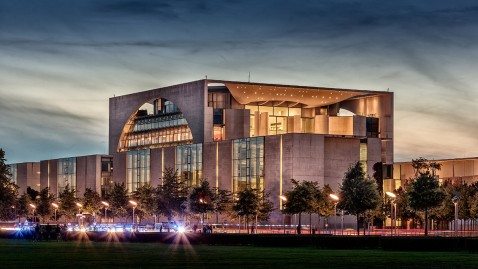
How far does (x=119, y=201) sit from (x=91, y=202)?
12.5 meters

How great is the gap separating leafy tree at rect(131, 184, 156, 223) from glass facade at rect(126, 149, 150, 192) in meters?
13.0

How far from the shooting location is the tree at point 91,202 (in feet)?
584

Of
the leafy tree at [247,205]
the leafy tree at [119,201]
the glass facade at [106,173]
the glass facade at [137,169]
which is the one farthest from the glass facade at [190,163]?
the leafy tree at [247,205]

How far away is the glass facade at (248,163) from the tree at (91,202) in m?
34.8

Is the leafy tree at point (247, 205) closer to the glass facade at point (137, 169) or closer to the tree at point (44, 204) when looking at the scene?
the glass facade at point (137, 169)

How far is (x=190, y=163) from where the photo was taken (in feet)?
543

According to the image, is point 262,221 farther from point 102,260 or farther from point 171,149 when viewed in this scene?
point 102,260

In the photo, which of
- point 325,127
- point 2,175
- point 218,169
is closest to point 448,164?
point 325,127

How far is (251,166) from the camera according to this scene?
151875mm

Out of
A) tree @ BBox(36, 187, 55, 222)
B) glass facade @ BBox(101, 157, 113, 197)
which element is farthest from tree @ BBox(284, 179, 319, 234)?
tree @ BBox(36, 187, 55, 222)

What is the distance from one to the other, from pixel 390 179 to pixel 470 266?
11927 cm

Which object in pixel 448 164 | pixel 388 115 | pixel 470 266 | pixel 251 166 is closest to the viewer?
pixel 470 266

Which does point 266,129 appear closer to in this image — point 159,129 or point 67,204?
point 159,129

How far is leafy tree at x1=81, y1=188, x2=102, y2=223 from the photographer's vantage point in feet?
584
